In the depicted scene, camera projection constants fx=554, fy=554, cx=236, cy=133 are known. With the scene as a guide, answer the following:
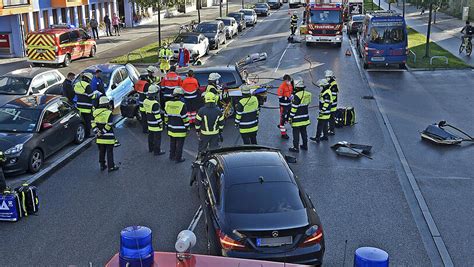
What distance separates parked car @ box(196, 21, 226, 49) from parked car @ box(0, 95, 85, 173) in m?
19.8

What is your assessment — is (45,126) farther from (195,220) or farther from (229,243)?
(229,243)

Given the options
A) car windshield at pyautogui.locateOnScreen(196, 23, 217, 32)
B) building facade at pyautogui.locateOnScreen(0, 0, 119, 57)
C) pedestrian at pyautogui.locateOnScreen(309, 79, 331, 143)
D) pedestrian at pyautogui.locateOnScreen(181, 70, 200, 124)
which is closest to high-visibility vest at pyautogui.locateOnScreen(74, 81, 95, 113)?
pedestrian at pyautogui.locateOnScreen(181, 70, 200, 124)

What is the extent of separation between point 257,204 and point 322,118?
23.4 feet

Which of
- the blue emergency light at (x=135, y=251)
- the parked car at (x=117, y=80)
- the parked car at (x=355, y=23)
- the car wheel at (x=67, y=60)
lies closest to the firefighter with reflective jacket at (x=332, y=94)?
the parked car at (x=117, y=80)

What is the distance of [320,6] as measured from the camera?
34.3 m

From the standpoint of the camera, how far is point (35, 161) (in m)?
12.4

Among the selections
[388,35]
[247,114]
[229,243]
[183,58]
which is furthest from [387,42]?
[229,243]

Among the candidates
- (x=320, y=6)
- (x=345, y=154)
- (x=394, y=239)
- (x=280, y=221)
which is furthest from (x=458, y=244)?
(x=320, y=6)

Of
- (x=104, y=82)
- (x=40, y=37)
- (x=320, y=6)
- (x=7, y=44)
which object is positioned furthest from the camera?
(x=320, y=6)

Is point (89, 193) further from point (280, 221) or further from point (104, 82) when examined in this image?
point (104, 82)

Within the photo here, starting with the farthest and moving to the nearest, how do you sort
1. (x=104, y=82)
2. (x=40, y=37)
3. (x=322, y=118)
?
(x=40, y=37) → (x=104, y=82) → (x=322, y=118)

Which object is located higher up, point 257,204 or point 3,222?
point 257,204

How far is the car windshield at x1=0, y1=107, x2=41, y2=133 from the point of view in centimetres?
1265

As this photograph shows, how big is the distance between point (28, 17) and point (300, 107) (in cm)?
2321
